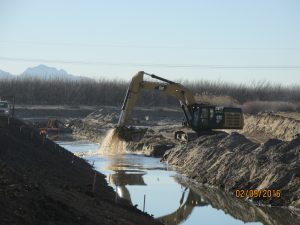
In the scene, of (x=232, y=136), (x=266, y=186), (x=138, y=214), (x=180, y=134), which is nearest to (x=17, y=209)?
(x=138, y=214)

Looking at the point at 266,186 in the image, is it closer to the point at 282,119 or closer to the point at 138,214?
the point at 138,214

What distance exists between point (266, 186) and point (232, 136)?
13.0 metres

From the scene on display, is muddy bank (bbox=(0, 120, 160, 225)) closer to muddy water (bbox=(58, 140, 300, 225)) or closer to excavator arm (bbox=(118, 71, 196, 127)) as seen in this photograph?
muddy water (bbox=(58, 140, 300, 225))

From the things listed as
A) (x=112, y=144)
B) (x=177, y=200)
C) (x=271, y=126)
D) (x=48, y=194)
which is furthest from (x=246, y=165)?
(x=271, y=126)

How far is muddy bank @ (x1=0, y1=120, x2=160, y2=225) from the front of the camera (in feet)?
40.4

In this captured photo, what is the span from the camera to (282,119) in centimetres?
5188

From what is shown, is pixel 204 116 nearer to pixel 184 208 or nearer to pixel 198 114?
pixel 198 114

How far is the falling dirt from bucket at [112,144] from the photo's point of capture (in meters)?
39.1

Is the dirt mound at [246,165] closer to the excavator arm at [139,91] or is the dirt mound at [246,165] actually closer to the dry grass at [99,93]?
the excavator arm at [139,91]

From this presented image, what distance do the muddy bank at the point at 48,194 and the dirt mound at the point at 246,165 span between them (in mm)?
5493

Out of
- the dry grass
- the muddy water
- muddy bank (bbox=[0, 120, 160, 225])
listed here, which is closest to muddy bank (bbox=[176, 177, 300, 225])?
the muddy water

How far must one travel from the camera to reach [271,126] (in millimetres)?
52594

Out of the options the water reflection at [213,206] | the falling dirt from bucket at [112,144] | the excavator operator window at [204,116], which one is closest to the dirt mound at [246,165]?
the water reflection at [213,206]
